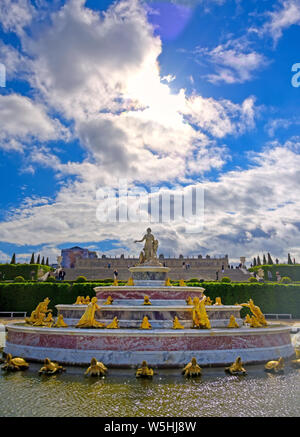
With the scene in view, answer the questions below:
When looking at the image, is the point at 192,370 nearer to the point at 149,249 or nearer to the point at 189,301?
the point at 189,301

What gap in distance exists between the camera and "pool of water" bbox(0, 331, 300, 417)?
7.71m

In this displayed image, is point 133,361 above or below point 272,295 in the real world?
below

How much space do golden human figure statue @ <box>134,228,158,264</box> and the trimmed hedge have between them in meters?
9.60

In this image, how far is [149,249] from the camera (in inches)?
920

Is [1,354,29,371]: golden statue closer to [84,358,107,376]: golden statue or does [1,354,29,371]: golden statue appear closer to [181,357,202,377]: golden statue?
[84,358,107,376]: golden statue

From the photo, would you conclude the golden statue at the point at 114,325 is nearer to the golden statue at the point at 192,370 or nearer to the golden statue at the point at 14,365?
the golden statue at the point at 14,365

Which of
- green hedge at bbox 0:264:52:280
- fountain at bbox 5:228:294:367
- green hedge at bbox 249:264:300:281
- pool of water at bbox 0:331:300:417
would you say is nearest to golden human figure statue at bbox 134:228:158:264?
fountain at bbox 5:228:294:367

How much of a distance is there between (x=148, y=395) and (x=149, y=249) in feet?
48.3

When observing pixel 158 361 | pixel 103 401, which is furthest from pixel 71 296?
pixel 103 401

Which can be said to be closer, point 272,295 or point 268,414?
point 268,414

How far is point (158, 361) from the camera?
1205 cm
